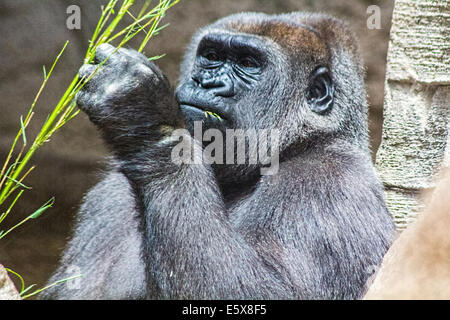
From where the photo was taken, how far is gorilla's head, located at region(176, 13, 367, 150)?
9.20ft

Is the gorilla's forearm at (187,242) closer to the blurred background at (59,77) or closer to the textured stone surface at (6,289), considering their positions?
the textured stone surface at (6,289)

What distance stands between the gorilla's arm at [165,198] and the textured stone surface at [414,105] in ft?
4.64

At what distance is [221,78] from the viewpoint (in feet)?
9.37

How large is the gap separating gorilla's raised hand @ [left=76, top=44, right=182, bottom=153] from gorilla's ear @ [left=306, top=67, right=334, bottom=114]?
827mm

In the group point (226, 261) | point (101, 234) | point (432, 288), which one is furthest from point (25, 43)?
point (432, 288)

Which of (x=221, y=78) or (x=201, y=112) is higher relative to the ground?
(x=221, y=78)

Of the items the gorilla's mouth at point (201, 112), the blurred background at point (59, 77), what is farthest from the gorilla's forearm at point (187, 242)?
the blurred background at point (59, 77)

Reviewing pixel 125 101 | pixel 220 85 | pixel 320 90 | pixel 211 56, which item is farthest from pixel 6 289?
pixel 320 90

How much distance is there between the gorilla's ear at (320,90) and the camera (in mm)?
2895

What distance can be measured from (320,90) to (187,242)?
1089 mm

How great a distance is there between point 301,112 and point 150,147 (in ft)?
2.74

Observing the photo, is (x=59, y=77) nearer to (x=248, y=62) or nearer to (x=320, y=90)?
(x=248, y=62)

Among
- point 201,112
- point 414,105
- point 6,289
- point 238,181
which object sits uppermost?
point 201,112

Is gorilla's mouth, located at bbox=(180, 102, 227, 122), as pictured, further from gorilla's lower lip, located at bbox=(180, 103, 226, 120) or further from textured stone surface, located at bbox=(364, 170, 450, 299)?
textured stone surface, located at bbox=(364, 170, 450, 299)
